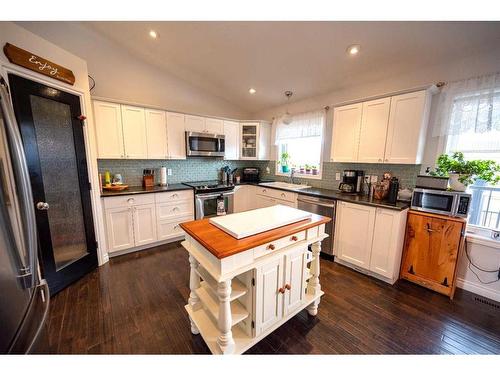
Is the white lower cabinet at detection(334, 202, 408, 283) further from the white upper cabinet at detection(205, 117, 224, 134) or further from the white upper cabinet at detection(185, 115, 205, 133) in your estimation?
the white upper cabinet at detection(185, 115, 205, 133)

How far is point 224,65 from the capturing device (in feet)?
9.54

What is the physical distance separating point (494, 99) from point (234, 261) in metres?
2.89

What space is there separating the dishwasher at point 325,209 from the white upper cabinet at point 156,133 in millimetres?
2414

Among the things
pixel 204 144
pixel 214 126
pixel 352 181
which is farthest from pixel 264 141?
pixel 352 181

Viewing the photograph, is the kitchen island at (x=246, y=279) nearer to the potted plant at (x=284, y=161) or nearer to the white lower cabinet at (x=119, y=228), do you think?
the white lower cabinet at (x=119, y=228)

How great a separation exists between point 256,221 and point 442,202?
79.1 inches

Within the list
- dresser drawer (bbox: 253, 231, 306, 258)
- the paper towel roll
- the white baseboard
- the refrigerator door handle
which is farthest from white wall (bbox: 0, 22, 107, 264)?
the white baseboard

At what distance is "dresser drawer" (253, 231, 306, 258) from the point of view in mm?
1255

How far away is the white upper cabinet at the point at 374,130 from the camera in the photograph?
237 cm

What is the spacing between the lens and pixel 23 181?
877mm

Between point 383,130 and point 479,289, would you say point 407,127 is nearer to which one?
Result: point 383,130

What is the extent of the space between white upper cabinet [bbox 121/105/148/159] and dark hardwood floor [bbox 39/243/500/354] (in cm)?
173

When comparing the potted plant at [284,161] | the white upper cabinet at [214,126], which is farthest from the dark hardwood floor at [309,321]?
the white upper cabinet at [214,126]
